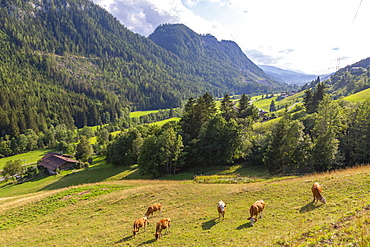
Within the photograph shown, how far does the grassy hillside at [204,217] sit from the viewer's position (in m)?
12.8

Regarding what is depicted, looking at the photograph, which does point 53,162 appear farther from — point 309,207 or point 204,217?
point 309,207

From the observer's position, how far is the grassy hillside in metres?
12.8

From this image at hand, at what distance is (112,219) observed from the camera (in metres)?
24.4

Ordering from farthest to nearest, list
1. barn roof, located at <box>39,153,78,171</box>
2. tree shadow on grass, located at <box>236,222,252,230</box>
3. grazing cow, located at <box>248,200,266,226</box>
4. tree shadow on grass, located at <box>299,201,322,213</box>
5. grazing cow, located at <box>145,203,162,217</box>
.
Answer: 1. barn roof, located at <box>39,153,78,171</box>
2. grazing cow, located at <box>145,203,162,217</box>
3. tree shadow on grass, located at <box>299,201,322,213</box>
4. grazing cow, located at <box>248,200,266,226</box>
5. tree shadow on grass, located at <box>236,222,252,230</box>

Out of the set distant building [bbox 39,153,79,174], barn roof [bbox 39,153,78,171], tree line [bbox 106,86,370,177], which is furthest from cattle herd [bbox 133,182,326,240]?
barn roof [bbox 39,153,78,171]

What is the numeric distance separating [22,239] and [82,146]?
310 feet

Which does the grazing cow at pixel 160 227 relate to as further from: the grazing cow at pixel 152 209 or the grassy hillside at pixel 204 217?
the grazing cow at pixel 152 209

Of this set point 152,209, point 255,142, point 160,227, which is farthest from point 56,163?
point 160,227

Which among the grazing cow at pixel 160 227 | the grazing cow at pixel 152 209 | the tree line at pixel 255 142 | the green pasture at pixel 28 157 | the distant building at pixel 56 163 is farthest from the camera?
the green pasture at pixel 28 157

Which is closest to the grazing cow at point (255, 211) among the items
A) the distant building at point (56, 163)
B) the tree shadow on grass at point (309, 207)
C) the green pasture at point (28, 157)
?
the tree shadow on grass at point (309, 207)

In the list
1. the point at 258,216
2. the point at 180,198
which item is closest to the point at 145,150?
the point at 180,198

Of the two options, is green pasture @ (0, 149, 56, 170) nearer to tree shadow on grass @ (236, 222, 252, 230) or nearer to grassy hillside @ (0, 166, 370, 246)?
grassy hillside @ (0, 166, 370, 246)

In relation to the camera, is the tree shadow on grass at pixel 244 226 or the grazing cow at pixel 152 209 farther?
the grazing cow at pixel 152 209

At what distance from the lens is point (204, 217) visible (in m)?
20.5
